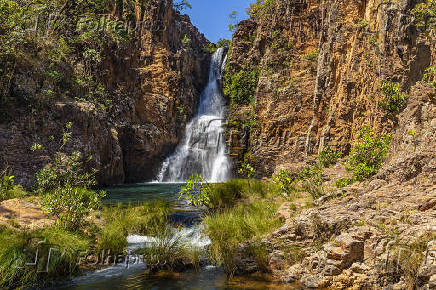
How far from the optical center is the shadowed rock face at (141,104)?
2261 cm

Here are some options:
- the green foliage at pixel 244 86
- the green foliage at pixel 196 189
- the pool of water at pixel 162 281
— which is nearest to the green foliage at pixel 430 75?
the green foliage at pixel 196 189

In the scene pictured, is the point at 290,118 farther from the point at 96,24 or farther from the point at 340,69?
the point at 96,24

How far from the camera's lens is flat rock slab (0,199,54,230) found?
758cm

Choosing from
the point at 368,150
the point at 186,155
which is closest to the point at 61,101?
the point at 186,155

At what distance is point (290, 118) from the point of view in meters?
26.8

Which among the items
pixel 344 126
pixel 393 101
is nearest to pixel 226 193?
pixel 393 101

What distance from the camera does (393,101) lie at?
14.5 metres

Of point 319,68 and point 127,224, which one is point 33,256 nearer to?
point 127,224

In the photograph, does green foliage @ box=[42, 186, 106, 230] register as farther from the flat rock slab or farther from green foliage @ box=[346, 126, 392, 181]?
green foliage @ box=[346, 126, 392, 181]

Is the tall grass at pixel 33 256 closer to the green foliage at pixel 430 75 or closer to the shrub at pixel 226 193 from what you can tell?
the shrub at pixel 226 193

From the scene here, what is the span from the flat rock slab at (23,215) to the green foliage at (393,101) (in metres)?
14.3

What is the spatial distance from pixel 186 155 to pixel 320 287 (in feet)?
96.2

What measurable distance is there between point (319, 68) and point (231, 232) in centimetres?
1832

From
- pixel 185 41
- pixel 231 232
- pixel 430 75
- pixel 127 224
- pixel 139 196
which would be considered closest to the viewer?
pixel 231 232
